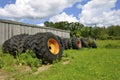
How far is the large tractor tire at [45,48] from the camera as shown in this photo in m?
8.56

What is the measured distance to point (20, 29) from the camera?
14758 mm

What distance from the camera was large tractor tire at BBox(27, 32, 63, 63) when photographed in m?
8.56

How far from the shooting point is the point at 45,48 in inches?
343

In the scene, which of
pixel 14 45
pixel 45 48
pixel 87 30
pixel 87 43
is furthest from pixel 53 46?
pixel 87 30

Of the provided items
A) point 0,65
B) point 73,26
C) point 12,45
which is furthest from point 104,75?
point 73,26

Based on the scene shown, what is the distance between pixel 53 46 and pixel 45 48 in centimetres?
120

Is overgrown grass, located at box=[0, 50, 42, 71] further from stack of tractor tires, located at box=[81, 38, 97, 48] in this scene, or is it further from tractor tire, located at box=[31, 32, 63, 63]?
stack of tractor tires, located at box=[81, 38, 97, 48]

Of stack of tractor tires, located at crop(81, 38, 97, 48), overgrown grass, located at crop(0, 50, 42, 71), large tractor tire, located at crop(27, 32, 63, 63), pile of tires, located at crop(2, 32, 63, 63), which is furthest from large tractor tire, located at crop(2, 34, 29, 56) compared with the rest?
stack of tractor tires, located at crop(81, 38, 97, 48)

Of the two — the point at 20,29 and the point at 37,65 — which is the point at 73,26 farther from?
the point at 37,65

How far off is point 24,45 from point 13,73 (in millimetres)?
3035

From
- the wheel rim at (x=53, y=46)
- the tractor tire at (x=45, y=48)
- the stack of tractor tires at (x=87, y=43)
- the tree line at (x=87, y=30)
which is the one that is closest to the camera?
the tractor tire at (x=45, y=48)

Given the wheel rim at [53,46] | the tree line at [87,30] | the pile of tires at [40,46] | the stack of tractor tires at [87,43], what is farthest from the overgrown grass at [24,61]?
the tree line at [87,30]

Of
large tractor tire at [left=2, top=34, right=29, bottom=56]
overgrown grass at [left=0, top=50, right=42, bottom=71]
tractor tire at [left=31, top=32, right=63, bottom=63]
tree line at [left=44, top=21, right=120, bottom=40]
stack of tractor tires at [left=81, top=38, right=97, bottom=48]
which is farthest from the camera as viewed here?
tree line at [left=44, top=21, right=120, bottom=40]

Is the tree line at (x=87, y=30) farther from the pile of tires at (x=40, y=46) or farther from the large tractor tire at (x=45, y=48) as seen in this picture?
the large tractor tire at (x=45, y=48)
